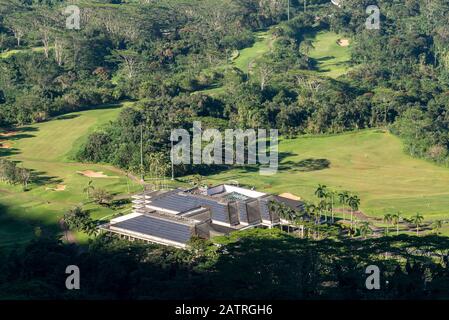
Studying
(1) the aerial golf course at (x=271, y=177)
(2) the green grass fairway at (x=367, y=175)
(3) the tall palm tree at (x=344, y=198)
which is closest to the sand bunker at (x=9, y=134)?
(1) the aerial golf course at (x=271, y=177)

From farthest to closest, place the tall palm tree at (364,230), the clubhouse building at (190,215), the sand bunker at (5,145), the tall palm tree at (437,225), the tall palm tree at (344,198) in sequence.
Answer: the sand bunker at (5,145), the tall palm tree at (344,198), the tall palm tree at (437,225), the tall palm tree at (364,230), the clubhouse building at (190,215)

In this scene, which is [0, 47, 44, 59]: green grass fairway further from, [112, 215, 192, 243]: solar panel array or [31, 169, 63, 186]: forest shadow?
[112, 215, 192, 243]: solar panel array

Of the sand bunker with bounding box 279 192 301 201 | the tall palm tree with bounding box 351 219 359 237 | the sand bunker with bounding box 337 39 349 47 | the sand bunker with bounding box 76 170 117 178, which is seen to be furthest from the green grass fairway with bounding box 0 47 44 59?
the tall palm tree with bounding box 351 219 359 237

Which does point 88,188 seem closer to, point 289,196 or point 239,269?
point 289,196

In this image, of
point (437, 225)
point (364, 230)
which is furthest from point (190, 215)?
point (437, 225)

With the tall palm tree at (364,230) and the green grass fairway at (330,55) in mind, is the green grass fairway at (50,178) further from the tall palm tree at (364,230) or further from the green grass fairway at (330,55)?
the green grass fairway at (330,55)
